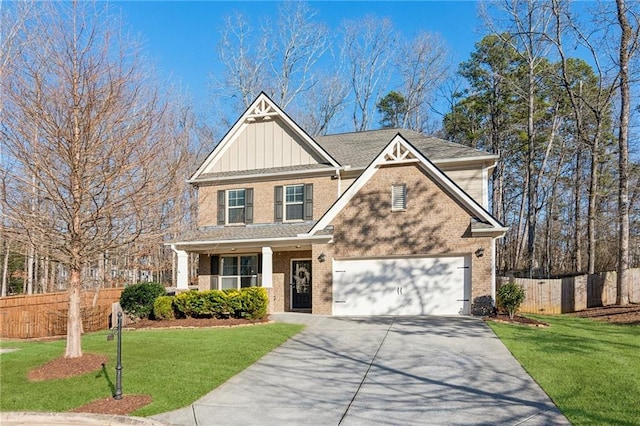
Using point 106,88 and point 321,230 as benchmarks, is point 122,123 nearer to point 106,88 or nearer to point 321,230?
point 106,88

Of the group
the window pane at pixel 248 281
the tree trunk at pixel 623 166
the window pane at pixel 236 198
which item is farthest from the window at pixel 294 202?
the tree trunk at pixel 623 166

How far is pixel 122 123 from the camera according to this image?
9023 millimetres

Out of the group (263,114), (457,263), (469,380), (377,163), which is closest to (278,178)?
(263,114)

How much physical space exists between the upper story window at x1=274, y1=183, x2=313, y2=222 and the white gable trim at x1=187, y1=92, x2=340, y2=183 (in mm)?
1583

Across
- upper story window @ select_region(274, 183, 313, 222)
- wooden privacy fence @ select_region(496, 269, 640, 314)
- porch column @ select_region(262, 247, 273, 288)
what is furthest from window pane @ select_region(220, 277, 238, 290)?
wooden privacy fence @ select_region(496, 269, 640, 314)

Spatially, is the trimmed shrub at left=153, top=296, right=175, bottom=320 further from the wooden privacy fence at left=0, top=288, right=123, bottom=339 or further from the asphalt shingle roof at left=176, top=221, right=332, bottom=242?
the wooden privacy fence at left=0, top=288, right=123, bottom=339

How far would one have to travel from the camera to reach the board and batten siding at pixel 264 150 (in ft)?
61.0

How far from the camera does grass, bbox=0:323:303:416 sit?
23.7 feet

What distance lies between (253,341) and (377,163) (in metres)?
7.63

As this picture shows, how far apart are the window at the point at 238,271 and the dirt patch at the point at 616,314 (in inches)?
492

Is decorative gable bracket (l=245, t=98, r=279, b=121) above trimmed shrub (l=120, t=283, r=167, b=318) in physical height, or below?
above

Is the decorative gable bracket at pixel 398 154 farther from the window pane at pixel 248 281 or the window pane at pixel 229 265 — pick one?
the window pane at pixel 229 265

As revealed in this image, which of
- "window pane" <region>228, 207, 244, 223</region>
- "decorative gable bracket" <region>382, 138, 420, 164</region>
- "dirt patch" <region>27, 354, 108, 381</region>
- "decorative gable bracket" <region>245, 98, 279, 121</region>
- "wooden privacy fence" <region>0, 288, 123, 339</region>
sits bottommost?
"wooden privacy fence" <region>0, 288, 123, 339</region>

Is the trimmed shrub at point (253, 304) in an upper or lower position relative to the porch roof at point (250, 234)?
lower
